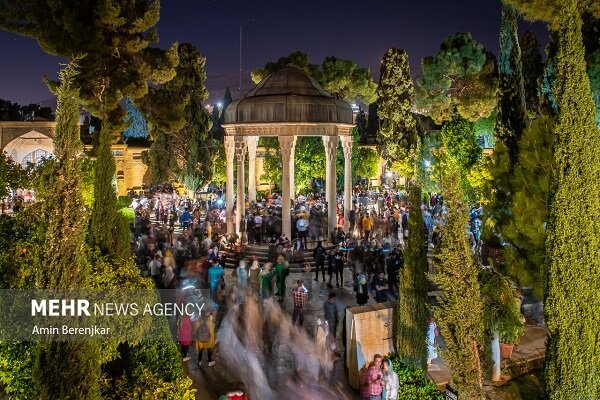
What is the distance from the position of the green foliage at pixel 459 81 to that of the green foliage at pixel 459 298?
25.6m

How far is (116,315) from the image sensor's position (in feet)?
23.7

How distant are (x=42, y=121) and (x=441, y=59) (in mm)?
27955

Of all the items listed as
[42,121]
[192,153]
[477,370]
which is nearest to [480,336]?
[477,370]

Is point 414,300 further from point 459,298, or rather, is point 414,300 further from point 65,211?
point 65,211

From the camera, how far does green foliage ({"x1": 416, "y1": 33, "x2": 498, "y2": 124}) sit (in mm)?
32281

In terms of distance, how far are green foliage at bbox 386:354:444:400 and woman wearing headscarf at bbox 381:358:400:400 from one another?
1.57 ft

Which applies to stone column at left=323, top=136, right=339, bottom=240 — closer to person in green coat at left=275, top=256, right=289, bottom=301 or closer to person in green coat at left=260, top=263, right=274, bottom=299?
person in green coat at left=275, top=256, right=289, bottom=301

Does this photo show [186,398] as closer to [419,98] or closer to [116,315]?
[116,315]

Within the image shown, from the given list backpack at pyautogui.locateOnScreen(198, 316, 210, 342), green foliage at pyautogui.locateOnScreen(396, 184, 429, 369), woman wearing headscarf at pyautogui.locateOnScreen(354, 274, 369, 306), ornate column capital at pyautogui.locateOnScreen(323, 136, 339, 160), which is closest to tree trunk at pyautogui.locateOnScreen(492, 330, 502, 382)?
green foliage at pyautogui.locateOnScreen(396, 184, 429, 369)

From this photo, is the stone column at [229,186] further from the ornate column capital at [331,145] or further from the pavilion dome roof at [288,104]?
the ornate column capital at [331,145]

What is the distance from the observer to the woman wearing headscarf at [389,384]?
8461mm

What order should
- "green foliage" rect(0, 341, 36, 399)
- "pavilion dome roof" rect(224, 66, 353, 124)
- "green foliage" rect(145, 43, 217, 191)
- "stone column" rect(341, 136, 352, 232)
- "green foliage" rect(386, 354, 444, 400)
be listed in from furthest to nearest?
"green foliage" rect(145, 43, 217, 191) < "stone column" rect(341, 136, 352, 232) < "pavilion dome roof" rect(224, 66, 353, 124) < "green foliage" rect(386, 354, 444, 400) < "green foliage" rect(0, 341, 36, 399)

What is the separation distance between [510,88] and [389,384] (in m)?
15.2

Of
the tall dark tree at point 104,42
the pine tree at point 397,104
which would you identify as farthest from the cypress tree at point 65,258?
the pine tree at point 397,104
